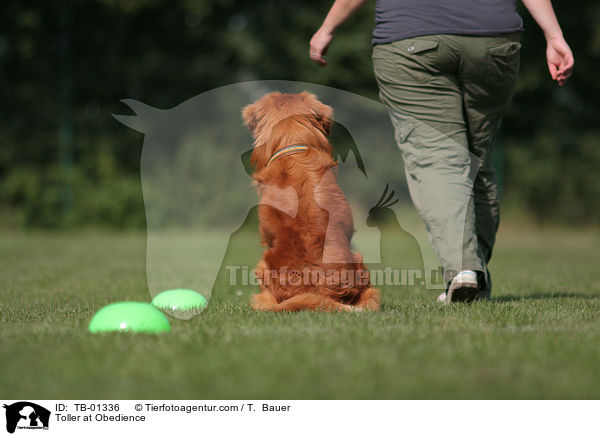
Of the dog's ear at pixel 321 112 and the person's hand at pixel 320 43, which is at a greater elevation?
the person's hand at pixel 320 43

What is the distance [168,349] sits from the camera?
256 centimetres

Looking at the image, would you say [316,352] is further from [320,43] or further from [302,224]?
[320,43]

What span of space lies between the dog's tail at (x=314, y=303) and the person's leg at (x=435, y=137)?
1.51ft

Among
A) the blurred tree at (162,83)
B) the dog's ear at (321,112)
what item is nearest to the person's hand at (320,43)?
the dog's ear at (321,112)

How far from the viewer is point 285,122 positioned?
3.46 metres

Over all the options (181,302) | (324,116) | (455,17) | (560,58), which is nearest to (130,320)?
(181,302)

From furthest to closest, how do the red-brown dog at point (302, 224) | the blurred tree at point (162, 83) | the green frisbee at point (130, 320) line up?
the blurred tree at point (162, 83) < the red-brown dog at point (302, 224) < the green frisbee at point (130, 320)

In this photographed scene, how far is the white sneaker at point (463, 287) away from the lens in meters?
3.43

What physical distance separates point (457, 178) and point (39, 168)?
531 inches

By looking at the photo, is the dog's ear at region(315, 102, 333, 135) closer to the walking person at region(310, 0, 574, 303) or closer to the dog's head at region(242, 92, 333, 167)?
the dog's head at region(242, 92, 333, 167)

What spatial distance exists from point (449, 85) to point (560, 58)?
590 millimetres
